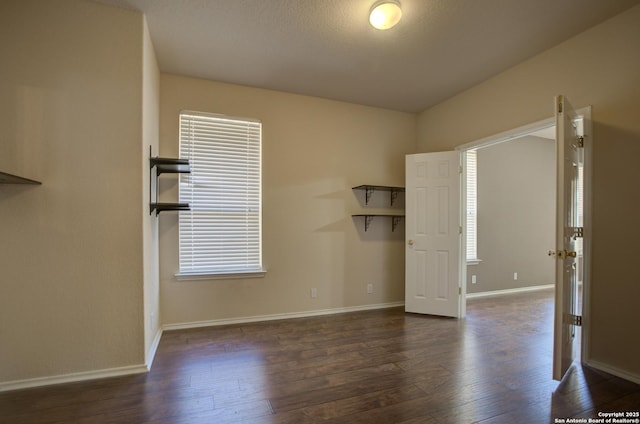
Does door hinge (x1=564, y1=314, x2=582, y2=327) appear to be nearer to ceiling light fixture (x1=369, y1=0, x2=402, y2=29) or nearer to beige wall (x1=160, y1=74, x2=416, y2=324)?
beige wall (x1=160, y1=74, x2=416, y2=324)

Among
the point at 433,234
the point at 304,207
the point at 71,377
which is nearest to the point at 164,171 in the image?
the point at 304,207

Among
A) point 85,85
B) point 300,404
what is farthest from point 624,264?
point 85,85

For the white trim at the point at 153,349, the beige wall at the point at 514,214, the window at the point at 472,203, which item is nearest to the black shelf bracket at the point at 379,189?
the window at the point at 472,203

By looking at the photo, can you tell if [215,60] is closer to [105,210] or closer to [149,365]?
[105,210]

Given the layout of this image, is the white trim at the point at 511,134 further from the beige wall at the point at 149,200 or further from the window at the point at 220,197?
the beige wall at the point at 149,200

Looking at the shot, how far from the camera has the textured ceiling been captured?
2.18 meters

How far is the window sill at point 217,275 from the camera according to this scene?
3.17 meters

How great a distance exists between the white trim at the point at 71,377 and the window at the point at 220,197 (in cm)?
105

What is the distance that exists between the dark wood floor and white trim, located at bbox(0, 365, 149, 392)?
56 millimetres

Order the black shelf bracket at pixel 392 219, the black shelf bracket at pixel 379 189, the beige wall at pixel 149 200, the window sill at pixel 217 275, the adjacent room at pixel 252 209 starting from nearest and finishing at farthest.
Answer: the adjacent room at pixel 252 209 < the beige wall at pixel 149 200 < the window sill at pixel 217 275 < the black shelf bracket at pixel 379 189 < the black shelf bracket at pixel 392 219

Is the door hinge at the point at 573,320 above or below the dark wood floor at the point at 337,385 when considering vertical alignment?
above

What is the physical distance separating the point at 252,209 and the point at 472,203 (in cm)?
365

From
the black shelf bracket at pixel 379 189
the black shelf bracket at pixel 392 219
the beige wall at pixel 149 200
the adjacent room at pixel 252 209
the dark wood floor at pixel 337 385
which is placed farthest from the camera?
the black shelf bracket at pixel 392 219

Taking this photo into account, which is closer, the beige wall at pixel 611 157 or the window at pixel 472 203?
the beige wall at pixel 611 157
